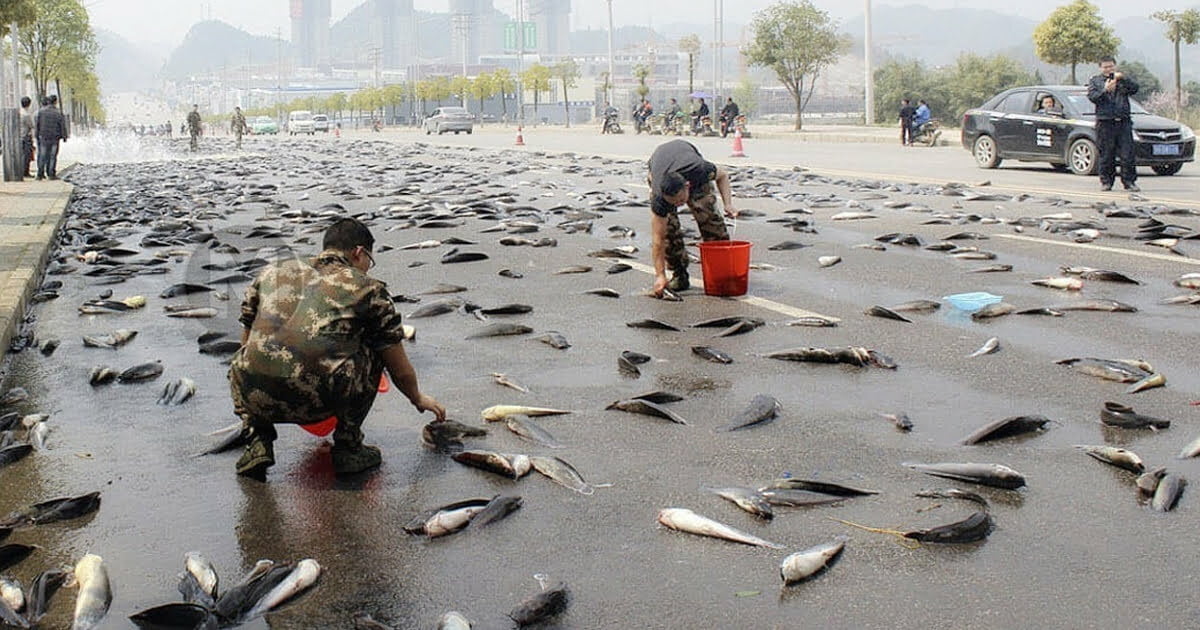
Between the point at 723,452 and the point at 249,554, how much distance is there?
2.10 metres

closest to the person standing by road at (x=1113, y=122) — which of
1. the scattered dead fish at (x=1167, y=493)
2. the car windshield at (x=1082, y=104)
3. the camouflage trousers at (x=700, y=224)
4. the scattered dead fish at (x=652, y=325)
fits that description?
the car windshield at (x=1082, y=104)

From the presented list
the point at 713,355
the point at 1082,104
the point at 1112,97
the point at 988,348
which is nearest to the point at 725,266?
the point at 713,355

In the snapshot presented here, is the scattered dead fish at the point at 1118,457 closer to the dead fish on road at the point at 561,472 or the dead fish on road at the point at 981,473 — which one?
the dead fish on road at the point at 981,473

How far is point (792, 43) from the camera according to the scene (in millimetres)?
61031

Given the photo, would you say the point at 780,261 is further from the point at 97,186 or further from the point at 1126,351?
the point at 97,186

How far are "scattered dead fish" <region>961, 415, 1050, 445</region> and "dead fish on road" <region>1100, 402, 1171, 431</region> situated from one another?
1.05 ft

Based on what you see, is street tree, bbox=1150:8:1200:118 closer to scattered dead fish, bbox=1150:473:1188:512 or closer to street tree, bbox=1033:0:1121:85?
street tree, bbox=1033:0:1121:85

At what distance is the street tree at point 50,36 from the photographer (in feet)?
173

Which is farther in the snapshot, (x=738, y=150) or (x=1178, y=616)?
(x=738, y=150)

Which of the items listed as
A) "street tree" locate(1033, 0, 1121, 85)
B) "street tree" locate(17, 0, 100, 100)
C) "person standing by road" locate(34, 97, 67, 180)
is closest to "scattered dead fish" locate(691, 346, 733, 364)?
"person standing by road" locate(34, 97, 67, 180)

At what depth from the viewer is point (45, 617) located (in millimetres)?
3818

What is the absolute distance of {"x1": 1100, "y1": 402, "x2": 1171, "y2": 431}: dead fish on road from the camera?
5.58m

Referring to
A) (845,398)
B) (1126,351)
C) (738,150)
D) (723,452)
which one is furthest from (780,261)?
(738,150)

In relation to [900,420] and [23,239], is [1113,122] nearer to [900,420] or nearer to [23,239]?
[900,420]
